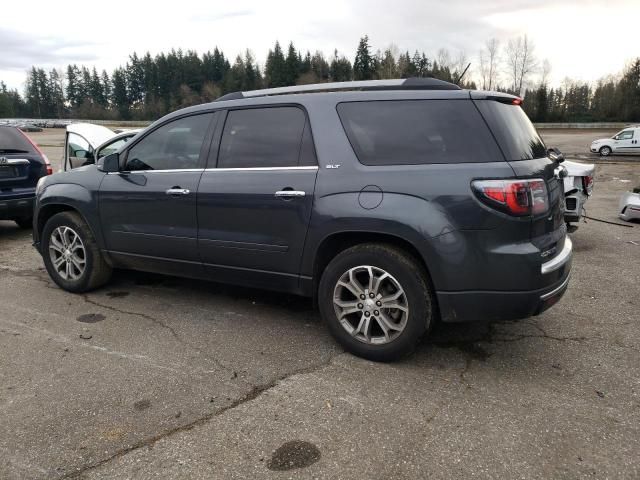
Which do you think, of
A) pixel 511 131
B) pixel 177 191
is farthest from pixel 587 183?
pixel 177 191

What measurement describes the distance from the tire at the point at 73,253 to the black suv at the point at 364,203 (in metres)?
0.60

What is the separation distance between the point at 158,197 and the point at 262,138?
1.10 meters

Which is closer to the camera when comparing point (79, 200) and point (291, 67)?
point (79, 200)

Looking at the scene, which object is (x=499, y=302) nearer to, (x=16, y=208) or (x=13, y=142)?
(x=16, y=208)

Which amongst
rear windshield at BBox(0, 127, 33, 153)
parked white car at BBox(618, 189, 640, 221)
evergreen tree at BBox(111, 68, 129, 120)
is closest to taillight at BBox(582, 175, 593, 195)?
parked white car at BBox(618, 189, 640, 221)

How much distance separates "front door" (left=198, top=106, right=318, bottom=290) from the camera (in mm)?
3576

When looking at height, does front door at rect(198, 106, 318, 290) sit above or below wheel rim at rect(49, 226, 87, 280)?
above

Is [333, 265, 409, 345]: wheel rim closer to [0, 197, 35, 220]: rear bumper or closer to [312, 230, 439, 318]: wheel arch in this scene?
[312, 230, 439, 318]: wheel arch

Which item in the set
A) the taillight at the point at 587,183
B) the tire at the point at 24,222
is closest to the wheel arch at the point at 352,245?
the taillight at the point at 587,183

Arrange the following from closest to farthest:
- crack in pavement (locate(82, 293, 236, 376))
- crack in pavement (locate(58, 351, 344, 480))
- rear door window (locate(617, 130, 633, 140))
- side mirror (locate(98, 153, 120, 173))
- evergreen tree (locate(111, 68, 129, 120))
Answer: crack in pavement (locate(58, 351, 344, 480)) < crack in pavement (locate(82, 293, 236, 376)) < side mirror (locate(98, 153, 120, 173)) < rear door window (locate(617, 130, 633, 140)) < evergreen tree (locate(111, 68, 129, 120))

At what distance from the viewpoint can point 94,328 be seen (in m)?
4.05

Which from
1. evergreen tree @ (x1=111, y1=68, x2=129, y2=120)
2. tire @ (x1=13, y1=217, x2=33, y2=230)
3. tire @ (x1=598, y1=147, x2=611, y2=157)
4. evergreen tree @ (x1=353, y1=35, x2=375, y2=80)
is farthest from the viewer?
evergreen tree @ (x1=111, y1=68, x2=129, y2=120)

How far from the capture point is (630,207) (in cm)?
820

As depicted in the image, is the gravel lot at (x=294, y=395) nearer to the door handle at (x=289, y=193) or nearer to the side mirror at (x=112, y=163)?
the door handle at (x=289, y=193)
